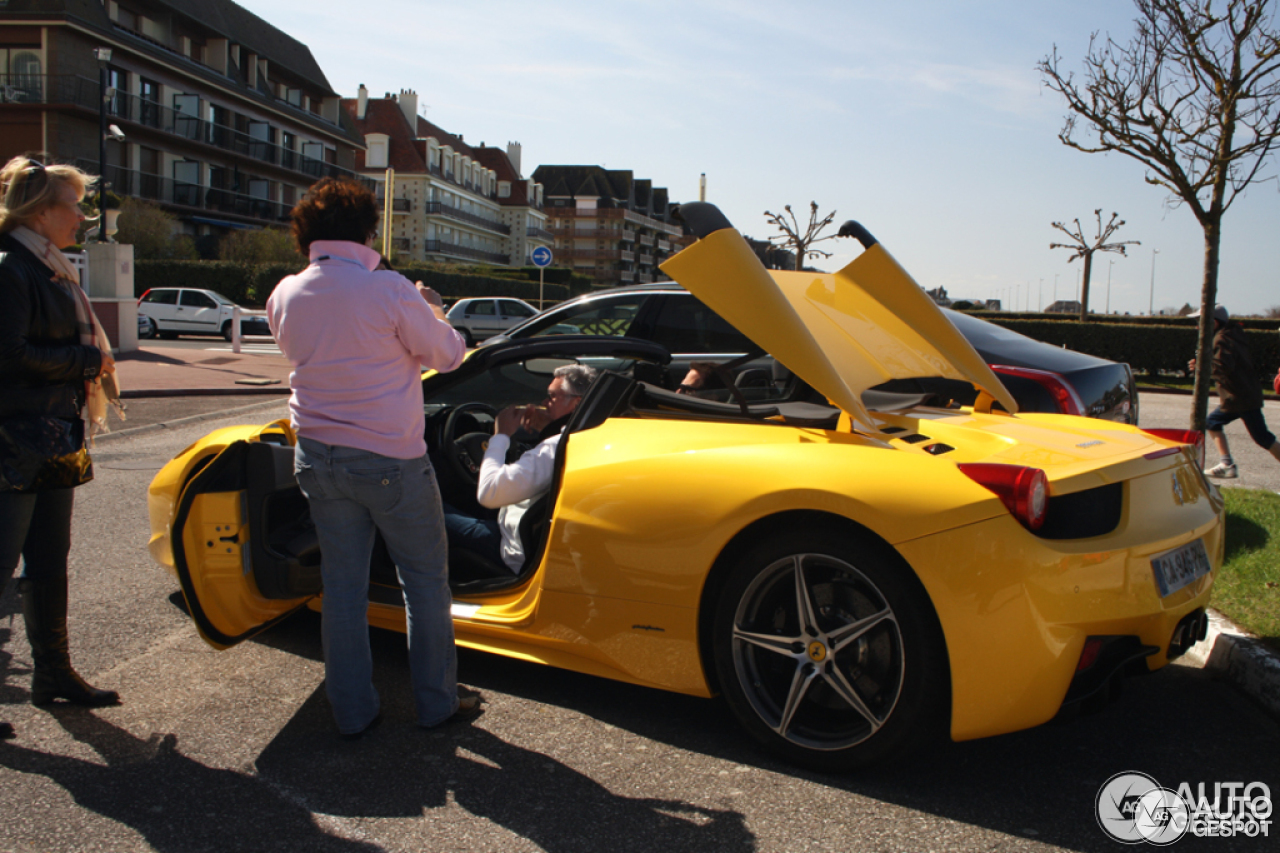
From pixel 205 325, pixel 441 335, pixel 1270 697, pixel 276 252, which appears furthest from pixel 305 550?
pixel 276 252

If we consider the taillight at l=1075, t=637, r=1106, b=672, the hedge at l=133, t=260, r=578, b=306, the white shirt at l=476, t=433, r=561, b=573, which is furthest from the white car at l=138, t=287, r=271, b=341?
the taillight at l=1075, t=637, r=1106, b=672

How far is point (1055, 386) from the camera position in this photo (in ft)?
17.9

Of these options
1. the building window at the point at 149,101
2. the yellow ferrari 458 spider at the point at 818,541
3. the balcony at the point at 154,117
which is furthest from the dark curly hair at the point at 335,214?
the building window at the point at 149,101

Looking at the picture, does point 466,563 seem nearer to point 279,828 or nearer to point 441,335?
point 441,335

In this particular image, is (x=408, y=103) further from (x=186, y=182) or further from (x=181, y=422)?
(x=181, y=422)

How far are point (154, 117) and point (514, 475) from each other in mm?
47220

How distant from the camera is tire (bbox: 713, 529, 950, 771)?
266 cm

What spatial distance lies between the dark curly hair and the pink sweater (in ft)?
0.14

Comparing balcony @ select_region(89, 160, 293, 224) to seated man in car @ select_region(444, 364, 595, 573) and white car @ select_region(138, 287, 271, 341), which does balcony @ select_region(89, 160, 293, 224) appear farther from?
seated man in car @ select_region(444, 364, 595, 573)

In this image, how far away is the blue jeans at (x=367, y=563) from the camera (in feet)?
9.82

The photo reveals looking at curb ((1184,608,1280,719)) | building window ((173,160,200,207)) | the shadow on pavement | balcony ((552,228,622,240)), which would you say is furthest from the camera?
balcony ((552,228,622,240))

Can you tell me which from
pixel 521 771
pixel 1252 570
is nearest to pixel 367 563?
pixel 521 771

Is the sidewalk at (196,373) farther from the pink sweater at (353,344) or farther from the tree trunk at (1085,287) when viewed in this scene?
the tree trunk at (1085,287)

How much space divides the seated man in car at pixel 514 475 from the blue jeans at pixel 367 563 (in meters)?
0.38
